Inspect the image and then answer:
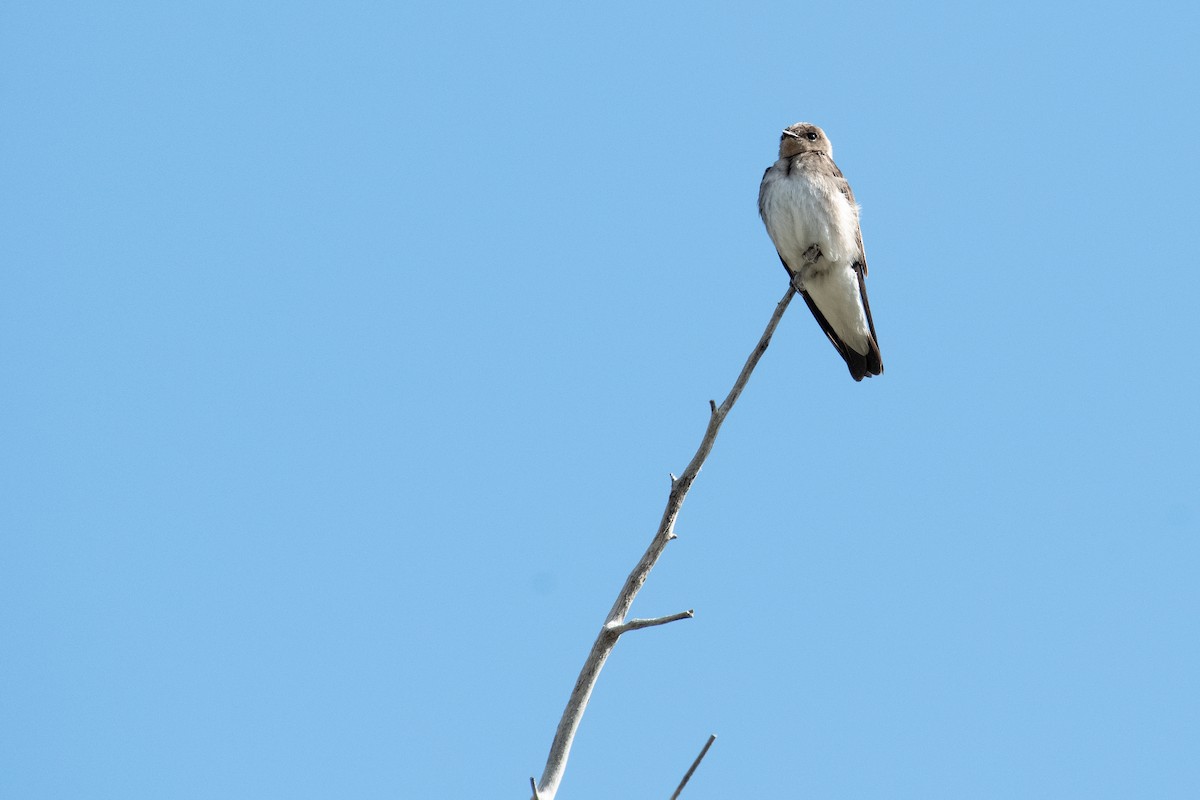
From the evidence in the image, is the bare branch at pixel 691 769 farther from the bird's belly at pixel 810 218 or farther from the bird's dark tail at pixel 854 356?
the bird's dark tail at pixel 854 356

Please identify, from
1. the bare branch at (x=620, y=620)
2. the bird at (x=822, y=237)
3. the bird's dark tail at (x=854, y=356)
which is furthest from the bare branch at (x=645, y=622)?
the bird's dark tail at (x=854, y=356)

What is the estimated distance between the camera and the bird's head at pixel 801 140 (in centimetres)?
1145

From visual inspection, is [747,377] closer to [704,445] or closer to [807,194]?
[704,445]

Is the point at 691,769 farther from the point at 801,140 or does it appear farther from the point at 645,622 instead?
the point at 801,140

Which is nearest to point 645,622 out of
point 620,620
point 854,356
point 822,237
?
point 620,620

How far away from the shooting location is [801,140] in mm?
11453

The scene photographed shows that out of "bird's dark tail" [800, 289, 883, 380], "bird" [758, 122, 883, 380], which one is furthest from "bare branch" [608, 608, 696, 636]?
"bird's dark tail" [800, 289, 883, 380]

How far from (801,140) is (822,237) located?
1.62 m

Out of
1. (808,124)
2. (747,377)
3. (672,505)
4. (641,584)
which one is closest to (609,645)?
(641,584)

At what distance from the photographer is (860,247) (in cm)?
1089

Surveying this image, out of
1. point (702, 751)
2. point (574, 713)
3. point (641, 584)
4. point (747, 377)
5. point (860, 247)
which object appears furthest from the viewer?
point (860, 247)

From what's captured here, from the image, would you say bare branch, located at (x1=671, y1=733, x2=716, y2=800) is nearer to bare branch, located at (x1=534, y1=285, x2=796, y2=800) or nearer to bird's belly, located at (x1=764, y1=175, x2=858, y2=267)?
bare branch, located at (x1=534, y1=285, x2=796, y2=800)

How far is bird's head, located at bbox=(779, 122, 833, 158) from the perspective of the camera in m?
11.4

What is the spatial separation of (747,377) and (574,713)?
1794mm
